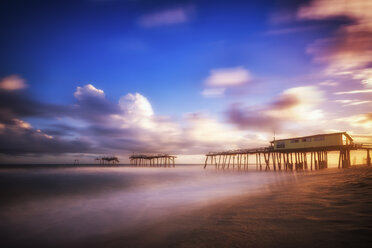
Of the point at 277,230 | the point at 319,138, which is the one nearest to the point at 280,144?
the point at 319,138

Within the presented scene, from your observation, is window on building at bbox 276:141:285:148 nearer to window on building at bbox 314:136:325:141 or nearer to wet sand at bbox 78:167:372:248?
window on building at bbox 314:136:325:141

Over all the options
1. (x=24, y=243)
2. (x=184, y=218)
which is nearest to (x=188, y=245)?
(x=184, y=218)

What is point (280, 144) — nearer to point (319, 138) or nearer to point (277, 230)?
point (319, 138)

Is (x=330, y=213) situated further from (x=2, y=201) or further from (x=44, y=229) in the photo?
(x=2, y=201)

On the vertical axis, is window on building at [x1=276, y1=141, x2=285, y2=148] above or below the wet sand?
above

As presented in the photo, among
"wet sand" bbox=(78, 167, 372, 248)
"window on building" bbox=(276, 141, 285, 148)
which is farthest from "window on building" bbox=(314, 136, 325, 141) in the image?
"wet sand" bbox=(78, 167, 372, 248)

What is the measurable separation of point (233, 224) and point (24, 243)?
688 centimetres

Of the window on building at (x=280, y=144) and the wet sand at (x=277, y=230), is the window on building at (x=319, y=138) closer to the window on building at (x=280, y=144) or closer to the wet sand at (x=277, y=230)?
the window on building at (x=280, y=144)

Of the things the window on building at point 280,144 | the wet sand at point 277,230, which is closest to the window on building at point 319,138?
the window on building at point 280,144

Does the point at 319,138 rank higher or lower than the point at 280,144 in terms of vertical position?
higher

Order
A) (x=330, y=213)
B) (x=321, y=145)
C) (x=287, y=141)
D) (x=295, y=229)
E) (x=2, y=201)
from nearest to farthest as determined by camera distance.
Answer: (x=295, y=229)
(x=330, y=213)
(x=2, y=201)
(x=321, y=145)
(x=287, y=141)

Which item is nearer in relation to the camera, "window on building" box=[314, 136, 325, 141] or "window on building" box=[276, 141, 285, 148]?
"window on building" box=[314, 136, 325, 141]

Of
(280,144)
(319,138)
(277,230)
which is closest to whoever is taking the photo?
(277,230)

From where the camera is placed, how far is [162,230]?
632cm
